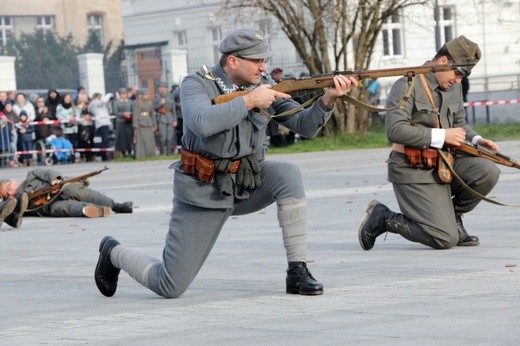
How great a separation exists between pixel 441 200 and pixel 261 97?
10.2 ft

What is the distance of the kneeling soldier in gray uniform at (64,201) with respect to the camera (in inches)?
658

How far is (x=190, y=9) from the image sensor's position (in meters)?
53.2

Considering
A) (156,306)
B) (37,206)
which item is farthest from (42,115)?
(156,306)

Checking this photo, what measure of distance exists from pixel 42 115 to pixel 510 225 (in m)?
22.2

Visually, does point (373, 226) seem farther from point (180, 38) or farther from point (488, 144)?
point (180, 38)

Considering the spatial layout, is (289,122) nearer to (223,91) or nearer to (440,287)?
(223,91)

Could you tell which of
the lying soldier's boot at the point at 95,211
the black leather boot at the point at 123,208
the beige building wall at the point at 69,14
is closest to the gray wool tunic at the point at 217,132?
the lying soldier's boot at the point at 95,211

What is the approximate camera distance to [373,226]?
37.0 feet

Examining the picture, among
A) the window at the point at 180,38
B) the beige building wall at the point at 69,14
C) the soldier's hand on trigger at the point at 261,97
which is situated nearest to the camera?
the soldier's hand on trigger at the point at 261,97

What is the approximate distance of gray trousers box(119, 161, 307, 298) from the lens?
8539 millimetres

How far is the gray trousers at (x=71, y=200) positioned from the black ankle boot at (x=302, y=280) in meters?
8.59

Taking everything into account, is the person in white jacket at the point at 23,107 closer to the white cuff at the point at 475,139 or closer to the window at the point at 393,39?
the window at the point at 393,39

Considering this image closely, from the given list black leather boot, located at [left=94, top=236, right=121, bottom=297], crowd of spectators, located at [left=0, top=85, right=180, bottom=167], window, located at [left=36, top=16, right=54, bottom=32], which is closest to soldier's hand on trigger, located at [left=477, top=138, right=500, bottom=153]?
black leather boot, located at [left=94, top=236, right=121, bottom=297]

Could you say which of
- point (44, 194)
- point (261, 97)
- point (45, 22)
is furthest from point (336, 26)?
point (45, 22)
